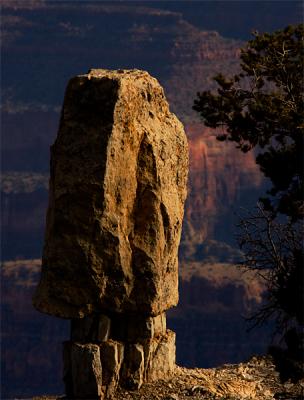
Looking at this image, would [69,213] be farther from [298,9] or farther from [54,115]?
[298,9]

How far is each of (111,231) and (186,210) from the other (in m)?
141

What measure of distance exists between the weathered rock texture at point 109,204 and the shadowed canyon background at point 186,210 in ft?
287

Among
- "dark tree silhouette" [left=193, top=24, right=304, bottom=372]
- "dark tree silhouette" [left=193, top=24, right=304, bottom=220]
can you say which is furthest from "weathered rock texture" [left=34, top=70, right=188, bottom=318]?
"dark tree silhouette" [left=193, top=24, right=304, bottom=220]

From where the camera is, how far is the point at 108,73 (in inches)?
1248

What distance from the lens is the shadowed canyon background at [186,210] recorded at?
142750 mm

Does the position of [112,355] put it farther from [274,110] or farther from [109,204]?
[274,110]

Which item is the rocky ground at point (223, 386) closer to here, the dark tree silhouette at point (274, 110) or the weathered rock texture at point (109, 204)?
the weathered rock texture at point (109, 204)

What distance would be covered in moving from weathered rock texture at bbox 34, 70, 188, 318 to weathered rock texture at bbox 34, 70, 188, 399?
0.02m

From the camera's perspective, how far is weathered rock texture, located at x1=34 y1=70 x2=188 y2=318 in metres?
31.0

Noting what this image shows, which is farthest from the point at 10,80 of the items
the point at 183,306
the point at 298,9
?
the point at 183,306

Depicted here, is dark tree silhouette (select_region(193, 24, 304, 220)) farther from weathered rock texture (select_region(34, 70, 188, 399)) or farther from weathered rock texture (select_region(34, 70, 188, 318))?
weathered rock texture (select_region(34, 70, 188, 318))

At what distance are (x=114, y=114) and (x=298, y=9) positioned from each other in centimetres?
16992

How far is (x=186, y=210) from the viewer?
563ft

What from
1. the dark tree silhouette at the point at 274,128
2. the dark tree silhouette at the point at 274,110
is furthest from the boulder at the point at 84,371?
the dark tree silhouette at the point at 274,110
